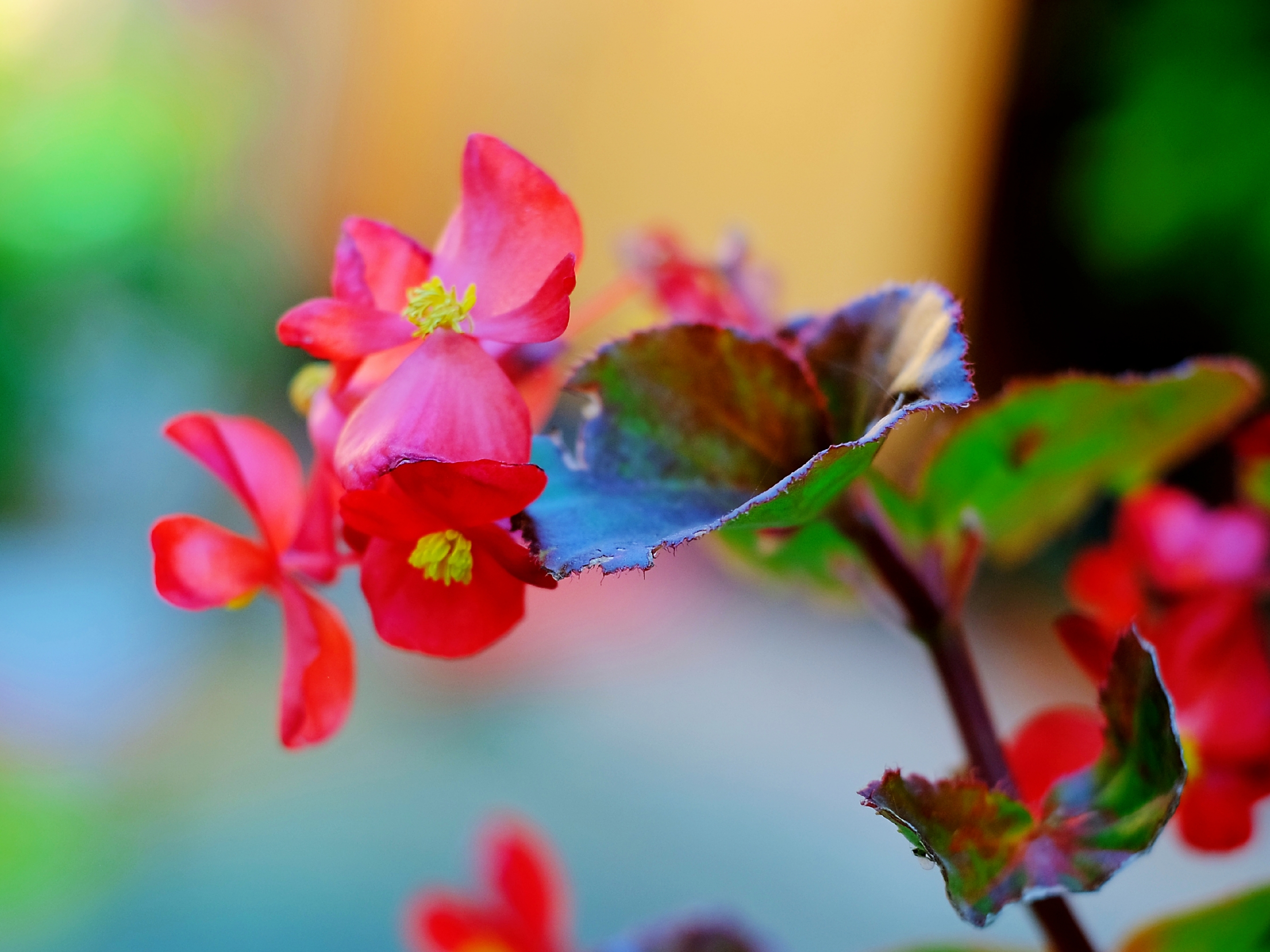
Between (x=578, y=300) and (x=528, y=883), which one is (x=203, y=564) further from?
(x=578, y=300)

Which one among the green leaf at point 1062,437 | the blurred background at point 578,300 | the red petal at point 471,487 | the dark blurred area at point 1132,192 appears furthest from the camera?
the dark blurred area at point 1132,192

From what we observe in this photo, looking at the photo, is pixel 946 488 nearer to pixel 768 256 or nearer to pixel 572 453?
pixel 572 453

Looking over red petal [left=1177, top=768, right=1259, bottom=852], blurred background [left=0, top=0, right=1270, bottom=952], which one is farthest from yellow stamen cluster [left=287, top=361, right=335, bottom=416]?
blurred background [left=0, top=0, right=1270, bottom=952]

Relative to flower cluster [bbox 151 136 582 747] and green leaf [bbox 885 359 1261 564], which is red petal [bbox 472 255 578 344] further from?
green leaf [bbox 885 359 1261 564]

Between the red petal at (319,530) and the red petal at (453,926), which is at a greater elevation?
the red petal at (319,530)

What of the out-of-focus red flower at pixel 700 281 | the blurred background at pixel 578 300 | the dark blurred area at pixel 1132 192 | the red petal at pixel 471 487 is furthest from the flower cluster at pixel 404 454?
the dark blurred area at pixel 1132 192

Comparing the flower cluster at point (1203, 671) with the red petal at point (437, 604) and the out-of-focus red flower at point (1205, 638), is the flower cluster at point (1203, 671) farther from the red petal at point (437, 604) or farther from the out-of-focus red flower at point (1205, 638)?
the red petal at point (437, 604)

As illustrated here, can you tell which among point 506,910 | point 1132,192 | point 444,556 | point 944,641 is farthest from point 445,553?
point 1132,192
